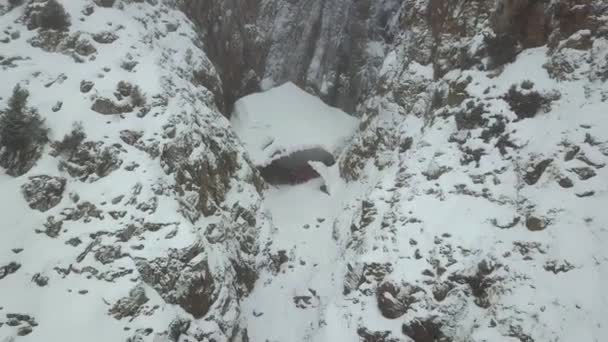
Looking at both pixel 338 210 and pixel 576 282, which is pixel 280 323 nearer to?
pixel 338 210

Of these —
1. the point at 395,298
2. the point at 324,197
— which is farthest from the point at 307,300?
the point at 324,197

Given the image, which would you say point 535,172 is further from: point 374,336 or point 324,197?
point 324,197

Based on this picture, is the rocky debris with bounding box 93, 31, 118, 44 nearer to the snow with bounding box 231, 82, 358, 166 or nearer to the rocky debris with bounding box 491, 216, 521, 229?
the snow with bounding box 231, 82, 358, 166

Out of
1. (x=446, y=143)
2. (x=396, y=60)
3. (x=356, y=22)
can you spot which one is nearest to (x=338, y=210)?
(x=446, y=143)

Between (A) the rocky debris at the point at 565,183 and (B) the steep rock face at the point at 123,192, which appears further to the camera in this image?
(B) the steep rock face at the point at 123,192

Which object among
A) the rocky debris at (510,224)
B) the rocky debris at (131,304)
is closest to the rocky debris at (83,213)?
the rocky debris at (131,304)

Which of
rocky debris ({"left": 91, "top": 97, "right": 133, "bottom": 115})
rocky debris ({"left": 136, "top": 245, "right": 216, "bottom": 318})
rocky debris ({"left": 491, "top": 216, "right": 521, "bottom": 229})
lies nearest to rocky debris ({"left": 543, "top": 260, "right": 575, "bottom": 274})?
rocky debris ({"left": 491, "top": 216, "right": 521, "bottom": 229})

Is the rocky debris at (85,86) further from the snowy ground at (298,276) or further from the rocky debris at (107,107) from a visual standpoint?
the snowy ground at (298,276)
